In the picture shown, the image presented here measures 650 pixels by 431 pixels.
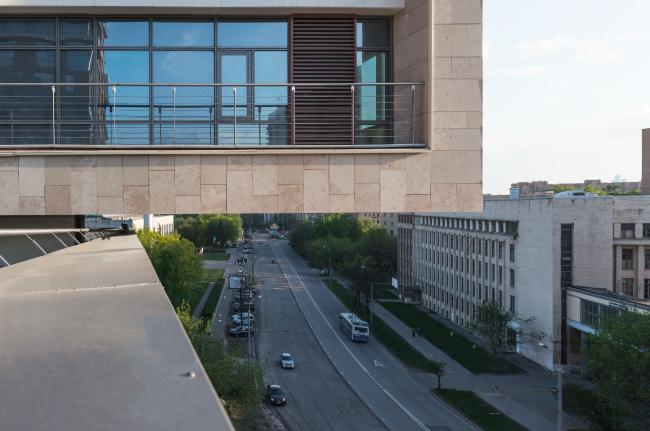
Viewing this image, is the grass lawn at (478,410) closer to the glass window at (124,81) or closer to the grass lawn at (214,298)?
the glass window at (124,81)

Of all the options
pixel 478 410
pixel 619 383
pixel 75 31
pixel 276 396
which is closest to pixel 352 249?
pixel 478 410

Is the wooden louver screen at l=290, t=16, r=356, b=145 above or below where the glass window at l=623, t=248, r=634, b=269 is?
above

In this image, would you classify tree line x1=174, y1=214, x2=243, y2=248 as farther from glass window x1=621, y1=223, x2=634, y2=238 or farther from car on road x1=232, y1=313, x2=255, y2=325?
glass window x1=621, y1=223, x2=634, y2=238

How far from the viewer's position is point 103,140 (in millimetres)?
11906

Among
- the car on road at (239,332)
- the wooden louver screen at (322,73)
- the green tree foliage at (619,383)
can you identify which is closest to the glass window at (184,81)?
the wooden louver screen at (322,73)

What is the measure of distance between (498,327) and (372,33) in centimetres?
3417

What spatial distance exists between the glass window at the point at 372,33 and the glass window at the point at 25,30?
295 inches

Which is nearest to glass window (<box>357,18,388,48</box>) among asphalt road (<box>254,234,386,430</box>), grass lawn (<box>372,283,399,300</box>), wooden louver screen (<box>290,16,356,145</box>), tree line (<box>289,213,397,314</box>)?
wooden louver screen (<box>290,16,356,145</box>)

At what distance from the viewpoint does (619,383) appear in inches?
1029

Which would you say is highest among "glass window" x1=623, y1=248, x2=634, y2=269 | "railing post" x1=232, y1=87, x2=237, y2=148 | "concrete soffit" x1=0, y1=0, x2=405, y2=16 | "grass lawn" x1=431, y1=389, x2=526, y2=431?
"concrete soffit" x1=0, y1=0, x2=405, y2=16

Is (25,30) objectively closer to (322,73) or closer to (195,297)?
(322,73)

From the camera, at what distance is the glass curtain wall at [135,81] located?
11.8 m

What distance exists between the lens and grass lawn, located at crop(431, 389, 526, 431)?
90.5 feet

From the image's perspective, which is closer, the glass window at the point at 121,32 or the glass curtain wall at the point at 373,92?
the glass window at the point at 121,32
